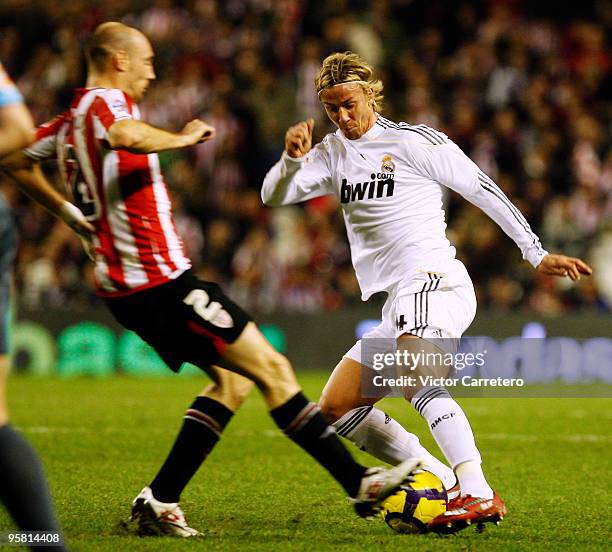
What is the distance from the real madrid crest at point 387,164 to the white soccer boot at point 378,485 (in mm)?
1464

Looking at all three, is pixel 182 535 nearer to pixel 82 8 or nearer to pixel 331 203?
pixel 331 203

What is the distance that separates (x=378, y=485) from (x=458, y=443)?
19.4 inches

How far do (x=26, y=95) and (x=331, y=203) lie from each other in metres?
5.08

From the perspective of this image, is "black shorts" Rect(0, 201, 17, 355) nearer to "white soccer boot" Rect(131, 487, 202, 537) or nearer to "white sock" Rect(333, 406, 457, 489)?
"white soccer boot" Rect(131, 487, 202, 537)

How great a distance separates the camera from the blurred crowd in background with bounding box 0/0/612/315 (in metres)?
14.6

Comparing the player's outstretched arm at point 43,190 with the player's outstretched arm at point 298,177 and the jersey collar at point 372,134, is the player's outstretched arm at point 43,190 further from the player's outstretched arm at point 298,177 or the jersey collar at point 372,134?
the jersey collar at point 372,134

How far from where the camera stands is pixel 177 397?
1184cm

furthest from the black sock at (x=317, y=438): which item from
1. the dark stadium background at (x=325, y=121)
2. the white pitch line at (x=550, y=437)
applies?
the dark stadium background at (x=325, y=121)

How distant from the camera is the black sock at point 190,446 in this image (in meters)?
5.26

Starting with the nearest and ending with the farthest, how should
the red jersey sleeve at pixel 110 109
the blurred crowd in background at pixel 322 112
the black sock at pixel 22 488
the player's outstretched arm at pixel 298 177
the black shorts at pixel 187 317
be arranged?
1. the black sock at pixel 22 488
2. the red jersey sleeve at pixel 110 109
3. the black shorts at pixel 187 317
4. the player's outstretched arm at pixel 298 177
5. the blurred crowd in background at pixel 322 112

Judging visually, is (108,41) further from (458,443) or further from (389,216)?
(458,443)

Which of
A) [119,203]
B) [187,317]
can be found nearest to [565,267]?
[187,317]

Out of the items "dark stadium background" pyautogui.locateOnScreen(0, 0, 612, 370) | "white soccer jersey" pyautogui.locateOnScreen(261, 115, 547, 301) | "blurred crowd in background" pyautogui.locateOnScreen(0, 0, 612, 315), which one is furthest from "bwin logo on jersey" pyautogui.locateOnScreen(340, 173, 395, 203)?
"blurred crowd in background" pyautogui.locateOnScreen(0, 0, 612, 315)

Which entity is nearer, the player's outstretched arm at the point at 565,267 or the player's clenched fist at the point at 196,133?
the player's clenched fist at the point at 196,133
